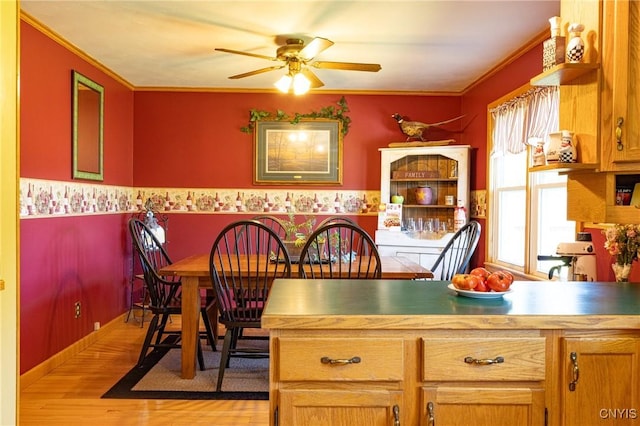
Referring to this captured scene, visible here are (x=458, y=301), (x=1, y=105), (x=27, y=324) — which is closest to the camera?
(x=458, y=301)

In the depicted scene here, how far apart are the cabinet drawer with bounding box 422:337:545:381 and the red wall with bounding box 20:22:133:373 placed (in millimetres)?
2790

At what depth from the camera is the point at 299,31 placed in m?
3.47

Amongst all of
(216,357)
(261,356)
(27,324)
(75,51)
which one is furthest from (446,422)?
Result: (75,51)

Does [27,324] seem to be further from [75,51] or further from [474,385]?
[474,385]

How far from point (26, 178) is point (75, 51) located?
48.5 inches

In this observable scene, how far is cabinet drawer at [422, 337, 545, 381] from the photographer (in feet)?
4.92

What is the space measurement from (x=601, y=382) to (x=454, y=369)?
0.46 meters

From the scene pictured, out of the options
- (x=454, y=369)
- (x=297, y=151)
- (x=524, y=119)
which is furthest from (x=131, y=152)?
(x=454, y=369)

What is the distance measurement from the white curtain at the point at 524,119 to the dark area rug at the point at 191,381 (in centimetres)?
253

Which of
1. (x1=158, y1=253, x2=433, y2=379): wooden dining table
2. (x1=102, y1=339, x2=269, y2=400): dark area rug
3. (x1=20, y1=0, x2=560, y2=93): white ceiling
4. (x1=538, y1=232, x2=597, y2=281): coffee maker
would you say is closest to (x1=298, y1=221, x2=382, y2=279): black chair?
(x1=158, y1=253, x2=433, y2=379): wooden dining table

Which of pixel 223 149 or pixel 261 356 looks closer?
pixel 261 356

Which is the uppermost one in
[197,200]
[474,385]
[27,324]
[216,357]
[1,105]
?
[1,105]

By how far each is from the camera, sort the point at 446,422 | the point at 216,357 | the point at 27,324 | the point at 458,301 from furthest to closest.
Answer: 1. the point at 216,357
2. the point at 27,324
3. the point at 458,301
4. the point at 446,422

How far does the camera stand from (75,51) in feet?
12.8
